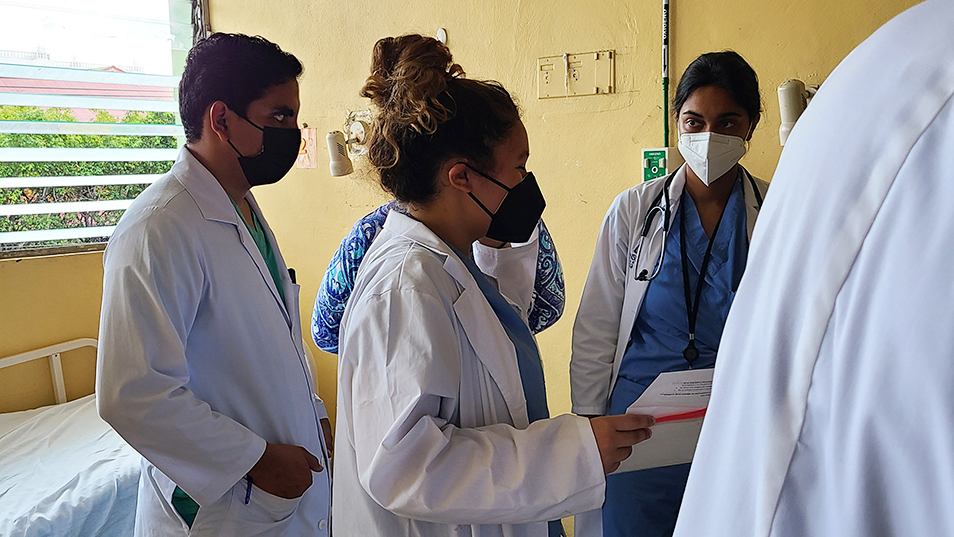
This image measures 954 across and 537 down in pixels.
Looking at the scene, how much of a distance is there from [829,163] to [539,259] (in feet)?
4.45

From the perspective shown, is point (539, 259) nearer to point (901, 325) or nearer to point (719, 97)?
point (719, 97)

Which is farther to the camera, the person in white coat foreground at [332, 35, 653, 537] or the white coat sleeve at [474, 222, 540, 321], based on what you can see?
the white coat sleeve at [474, 222, 540, 321]

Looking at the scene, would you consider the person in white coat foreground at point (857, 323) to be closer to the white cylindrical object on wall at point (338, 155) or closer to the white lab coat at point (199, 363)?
the white lab coat at point (199, 363)

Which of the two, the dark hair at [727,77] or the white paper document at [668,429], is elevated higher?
the dark hair at [727,77]

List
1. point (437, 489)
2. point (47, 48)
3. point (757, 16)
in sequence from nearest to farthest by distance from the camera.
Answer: point (437, 489), point (757, 16), point (47, 48)

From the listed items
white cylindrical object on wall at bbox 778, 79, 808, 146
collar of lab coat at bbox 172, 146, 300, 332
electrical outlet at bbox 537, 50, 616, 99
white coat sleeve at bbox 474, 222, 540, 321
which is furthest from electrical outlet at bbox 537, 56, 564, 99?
collar of lab coat at bbox 172, 146, 300, 332

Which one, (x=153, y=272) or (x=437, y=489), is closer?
(x=437, y=489)

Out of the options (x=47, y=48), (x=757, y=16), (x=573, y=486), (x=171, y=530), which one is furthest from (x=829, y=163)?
(x=47, y=48)

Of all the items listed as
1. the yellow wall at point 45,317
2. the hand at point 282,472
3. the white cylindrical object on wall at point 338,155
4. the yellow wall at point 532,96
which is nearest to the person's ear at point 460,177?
the hand at point 282,472

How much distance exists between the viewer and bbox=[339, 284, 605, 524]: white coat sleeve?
95 cm

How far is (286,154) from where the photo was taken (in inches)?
63.2

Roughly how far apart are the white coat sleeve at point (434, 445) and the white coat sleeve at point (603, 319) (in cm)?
77

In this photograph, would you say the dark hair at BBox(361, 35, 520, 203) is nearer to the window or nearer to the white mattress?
the white mattress

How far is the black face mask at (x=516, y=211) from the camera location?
1242 millimetres
